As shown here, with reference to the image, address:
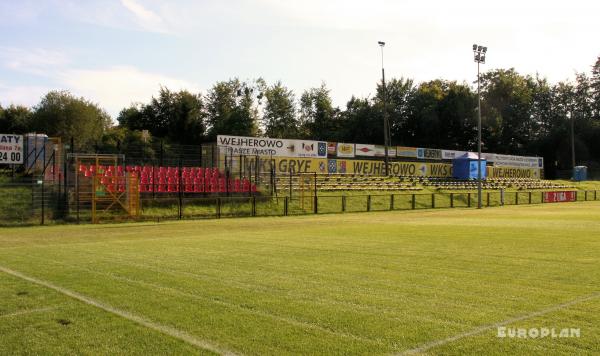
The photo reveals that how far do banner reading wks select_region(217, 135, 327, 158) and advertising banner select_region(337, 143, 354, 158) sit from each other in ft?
7.68

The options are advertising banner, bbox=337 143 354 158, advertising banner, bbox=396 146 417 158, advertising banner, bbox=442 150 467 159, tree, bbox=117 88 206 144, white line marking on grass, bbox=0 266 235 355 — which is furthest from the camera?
tree, bbox=117 88 206 144

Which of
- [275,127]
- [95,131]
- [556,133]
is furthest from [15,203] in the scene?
[556,133]

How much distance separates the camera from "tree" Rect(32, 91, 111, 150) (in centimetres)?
5506

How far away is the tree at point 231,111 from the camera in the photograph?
2886 inches

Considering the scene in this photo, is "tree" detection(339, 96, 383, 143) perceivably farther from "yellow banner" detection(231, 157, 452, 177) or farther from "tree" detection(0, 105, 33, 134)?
"tree" detection(0, 105, 33, 134)

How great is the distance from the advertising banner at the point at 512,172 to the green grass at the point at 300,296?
48.9 m

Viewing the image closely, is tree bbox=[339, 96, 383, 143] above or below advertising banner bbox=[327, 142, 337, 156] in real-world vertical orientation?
above

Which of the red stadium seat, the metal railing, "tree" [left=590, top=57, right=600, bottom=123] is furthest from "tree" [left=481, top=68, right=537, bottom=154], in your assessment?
the red stadium seat

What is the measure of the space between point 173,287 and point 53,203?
1859cm

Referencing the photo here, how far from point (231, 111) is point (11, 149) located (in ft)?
162

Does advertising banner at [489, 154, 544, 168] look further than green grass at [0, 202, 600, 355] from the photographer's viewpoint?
Yes

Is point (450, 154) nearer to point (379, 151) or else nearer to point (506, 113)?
point (379, 151)

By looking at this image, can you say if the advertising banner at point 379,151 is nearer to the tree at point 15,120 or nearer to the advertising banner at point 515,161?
the advertising banner at point 515,161

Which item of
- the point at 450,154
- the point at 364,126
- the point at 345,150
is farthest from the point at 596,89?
the point at 345,150
